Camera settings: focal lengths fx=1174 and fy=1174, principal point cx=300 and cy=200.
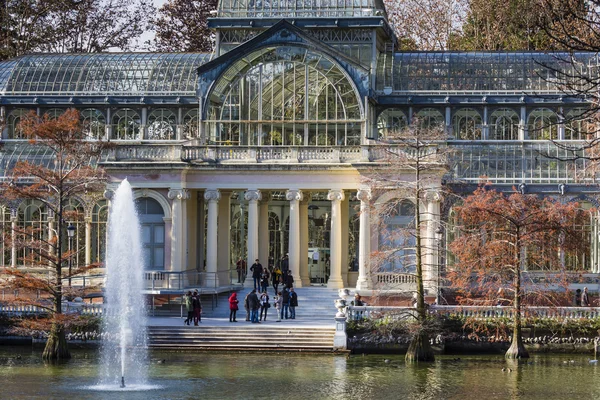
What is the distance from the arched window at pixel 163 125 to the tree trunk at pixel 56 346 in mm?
21724

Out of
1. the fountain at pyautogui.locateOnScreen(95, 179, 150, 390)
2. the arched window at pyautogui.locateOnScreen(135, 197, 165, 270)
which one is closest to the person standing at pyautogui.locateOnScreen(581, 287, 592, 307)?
the fountain at pyautogui.locateOnScreen(95, 179, 150, 390)

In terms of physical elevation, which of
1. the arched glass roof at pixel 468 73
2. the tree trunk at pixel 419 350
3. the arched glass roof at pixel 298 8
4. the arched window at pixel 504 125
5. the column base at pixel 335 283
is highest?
the arched glass roof at pixel 298 8

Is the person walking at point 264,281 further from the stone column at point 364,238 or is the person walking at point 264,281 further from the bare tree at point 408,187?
the bare tree at point 408,187

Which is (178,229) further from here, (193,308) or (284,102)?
(284,102)

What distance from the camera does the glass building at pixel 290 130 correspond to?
56.1 m

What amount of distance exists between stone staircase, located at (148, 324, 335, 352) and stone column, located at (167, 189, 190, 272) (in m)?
8.49

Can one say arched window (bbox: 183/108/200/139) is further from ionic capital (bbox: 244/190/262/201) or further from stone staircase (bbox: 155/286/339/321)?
stone staircase (bbox: 155/286/339/321)

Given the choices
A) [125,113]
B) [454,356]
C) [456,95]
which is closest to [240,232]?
[125,113]

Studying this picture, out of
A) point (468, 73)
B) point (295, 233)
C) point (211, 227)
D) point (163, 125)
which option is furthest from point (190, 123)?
point (468, 73)

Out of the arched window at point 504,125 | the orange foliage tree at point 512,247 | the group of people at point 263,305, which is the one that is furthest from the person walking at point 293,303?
the arched window at point 504,125

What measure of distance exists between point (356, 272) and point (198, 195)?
889cm

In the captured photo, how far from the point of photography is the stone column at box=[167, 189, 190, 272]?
183 ft

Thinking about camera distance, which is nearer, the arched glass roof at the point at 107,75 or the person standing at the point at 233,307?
the person standing at the point at 233,307

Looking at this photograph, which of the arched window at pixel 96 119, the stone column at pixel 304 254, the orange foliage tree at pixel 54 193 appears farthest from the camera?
the arched window at pixel 96 119
